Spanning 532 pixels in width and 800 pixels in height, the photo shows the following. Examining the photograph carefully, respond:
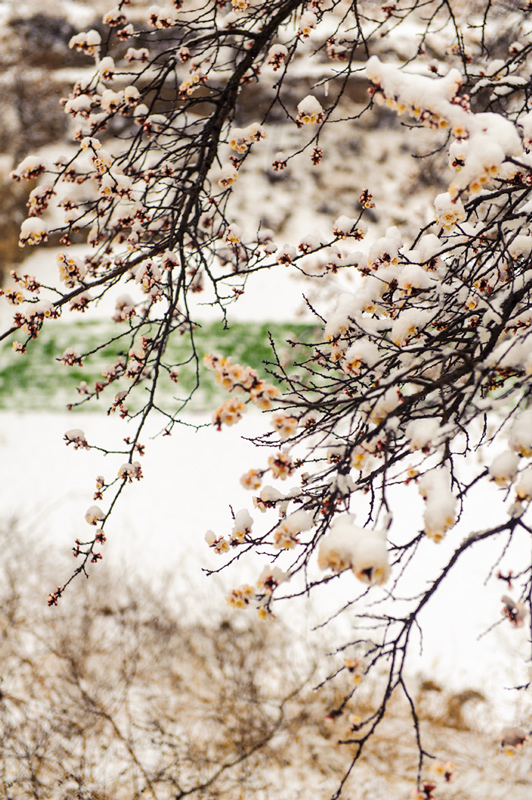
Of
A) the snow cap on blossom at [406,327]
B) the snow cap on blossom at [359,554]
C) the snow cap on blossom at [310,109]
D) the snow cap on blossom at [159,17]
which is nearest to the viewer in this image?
the snow cap on blossom at [359,554]

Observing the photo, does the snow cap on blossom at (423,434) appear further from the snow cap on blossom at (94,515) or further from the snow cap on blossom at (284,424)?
the snow cap on blossom at (94,515)

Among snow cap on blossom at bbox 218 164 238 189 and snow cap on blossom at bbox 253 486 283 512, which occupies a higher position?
snow cap on blossom at bbox 218 164 238 189

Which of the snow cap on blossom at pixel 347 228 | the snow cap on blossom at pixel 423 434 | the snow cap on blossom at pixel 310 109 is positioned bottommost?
the snow cap on blossom at pixel 423 434

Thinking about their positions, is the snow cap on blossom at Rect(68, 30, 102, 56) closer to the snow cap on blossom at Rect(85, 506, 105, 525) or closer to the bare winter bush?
the bare winter bush

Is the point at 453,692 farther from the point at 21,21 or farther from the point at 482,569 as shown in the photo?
the point at 21,21

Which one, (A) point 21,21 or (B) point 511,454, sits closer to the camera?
(B) point 511,454

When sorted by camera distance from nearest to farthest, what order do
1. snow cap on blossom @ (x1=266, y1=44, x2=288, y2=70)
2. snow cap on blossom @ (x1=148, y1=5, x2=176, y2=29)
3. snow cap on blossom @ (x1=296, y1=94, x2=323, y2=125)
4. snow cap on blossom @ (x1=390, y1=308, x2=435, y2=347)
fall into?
1. snow cap on blossom @ (x1=390, y1=308, x2=435, y2=347)
2. snow cap on blossom @ (x1=296, y1=94, x2=323, y2=125)
3. snow cap on blossom @ (x1=148, y1=5, x2=176, y2=29)
4. snow cap on blossom @ (x1=266, y1=44, x2=288, y2=70)

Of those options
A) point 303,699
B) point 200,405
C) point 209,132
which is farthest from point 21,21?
point 303,699

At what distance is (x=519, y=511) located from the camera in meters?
1.96

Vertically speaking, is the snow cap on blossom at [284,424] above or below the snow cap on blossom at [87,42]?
below

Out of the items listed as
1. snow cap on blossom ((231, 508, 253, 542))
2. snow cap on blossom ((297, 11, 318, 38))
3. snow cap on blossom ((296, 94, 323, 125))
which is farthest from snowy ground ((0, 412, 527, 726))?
snow cap on blossom ((297, 11, 318, 38))

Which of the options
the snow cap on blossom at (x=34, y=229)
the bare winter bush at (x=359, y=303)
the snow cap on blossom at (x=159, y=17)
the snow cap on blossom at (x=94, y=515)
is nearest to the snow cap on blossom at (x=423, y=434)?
the bare winter bush at (x=359, y=303)

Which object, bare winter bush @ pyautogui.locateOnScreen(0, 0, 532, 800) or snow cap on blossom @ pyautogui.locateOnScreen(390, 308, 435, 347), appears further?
snow cap on blossom @ pyautogui.locateOnScreen(390, 308, 435, 347)

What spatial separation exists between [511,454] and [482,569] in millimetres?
4867
